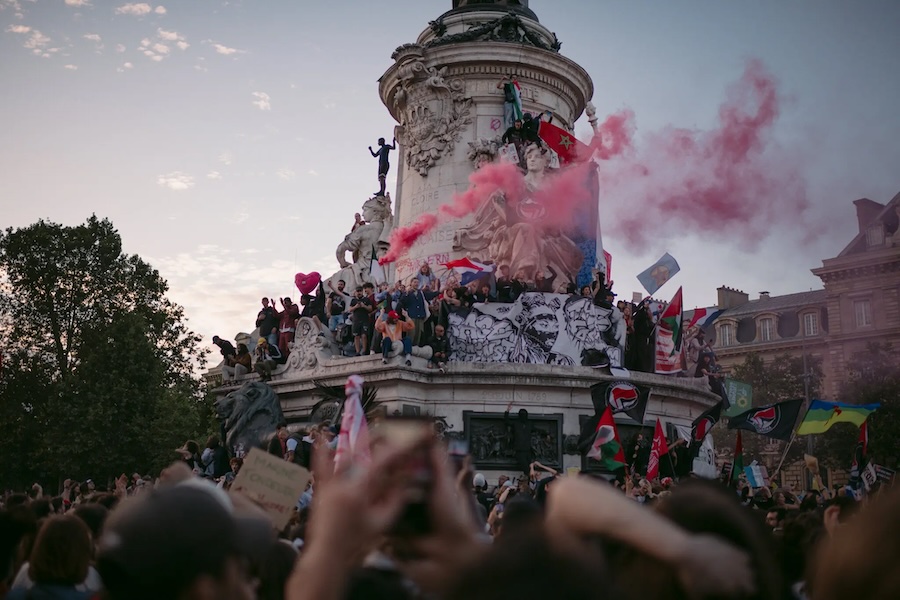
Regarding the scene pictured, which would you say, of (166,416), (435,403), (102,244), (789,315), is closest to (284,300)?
(435,403)

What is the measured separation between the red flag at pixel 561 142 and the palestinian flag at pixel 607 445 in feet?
35.3

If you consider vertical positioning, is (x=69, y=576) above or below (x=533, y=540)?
below

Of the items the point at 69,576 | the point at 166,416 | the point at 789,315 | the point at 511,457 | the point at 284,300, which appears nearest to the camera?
the point at 69,576

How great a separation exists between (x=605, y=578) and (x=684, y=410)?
24855 millimetres

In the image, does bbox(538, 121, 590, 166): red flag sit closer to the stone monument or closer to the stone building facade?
the stone monument

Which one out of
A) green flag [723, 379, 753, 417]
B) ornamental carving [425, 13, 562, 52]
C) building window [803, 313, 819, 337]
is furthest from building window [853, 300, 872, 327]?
ornamental carving [425, 13, 562, 52]

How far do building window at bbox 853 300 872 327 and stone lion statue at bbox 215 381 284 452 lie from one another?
42.0 m

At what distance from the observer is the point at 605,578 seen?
85.4 inches

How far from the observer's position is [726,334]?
70.9 meters

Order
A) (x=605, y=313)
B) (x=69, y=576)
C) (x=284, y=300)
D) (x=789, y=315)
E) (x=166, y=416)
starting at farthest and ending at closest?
(x=789, y=315)
(x=166, y=416)
(x=284, y=300)
(x=605, y=313)
(x=69, y=576)

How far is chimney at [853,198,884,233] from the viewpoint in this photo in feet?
187

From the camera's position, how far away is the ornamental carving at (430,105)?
99.4 ft

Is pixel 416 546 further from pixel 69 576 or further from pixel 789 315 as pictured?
pixel 789 315

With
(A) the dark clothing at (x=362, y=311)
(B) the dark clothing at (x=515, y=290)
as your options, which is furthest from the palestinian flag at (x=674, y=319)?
(A) the dark clothing at (x=362, y=311)
